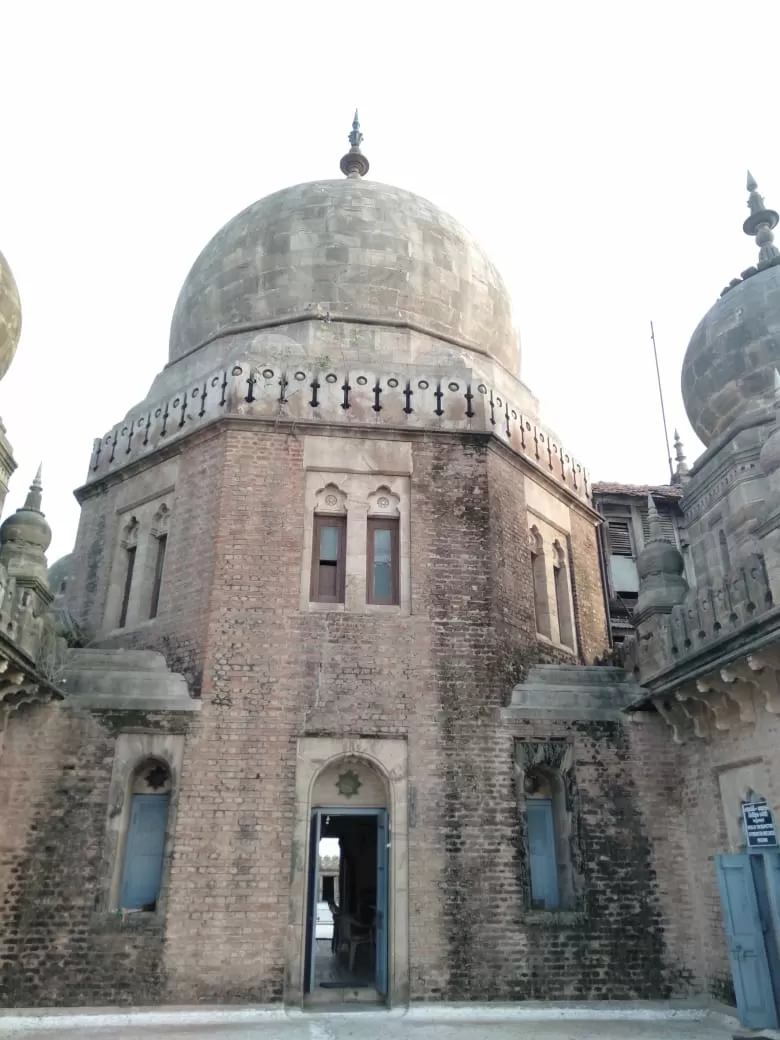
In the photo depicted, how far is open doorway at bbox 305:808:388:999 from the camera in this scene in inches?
401

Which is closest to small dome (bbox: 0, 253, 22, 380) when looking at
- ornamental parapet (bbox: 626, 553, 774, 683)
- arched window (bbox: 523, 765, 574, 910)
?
arched window (bbox: 523, 765, 574, 910)

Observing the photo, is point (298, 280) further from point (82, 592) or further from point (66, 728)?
point (66, 728)

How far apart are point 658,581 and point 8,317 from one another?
35.3 feet

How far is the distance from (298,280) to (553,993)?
11738 mm

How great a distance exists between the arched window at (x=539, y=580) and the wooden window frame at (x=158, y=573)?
19.2 ft

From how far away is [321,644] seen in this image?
436 inches

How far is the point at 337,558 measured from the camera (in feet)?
39.2

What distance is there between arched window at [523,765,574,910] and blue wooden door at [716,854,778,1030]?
1953mm

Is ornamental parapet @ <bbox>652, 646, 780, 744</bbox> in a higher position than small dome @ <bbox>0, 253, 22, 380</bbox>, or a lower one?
lower

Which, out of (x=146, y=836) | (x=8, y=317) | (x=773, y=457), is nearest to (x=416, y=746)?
(x=146, y=836)

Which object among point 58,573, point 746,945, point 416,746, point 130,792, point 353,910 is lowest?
point 746,945

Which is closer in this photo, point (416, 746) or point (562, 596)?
point (416, 746)

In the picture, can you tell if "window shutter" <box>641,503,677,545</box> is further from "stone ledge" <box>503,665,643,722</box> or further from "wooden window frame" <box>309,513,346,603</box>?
"wooden window frame" <box>309,513,346,603</box>

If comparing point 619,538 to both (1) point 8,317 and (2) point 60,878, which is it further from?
(2) point 60,878
